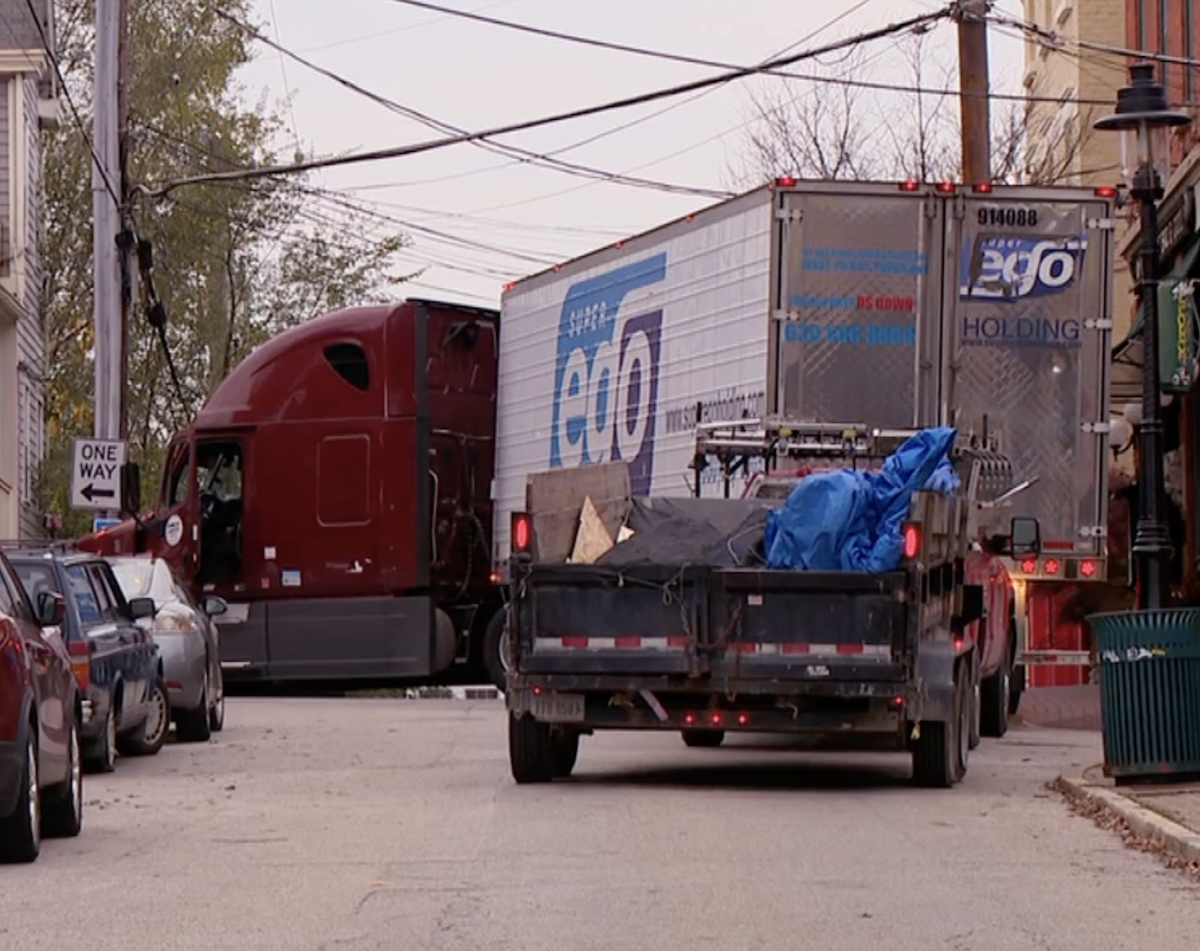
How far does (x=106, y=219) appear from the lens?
28.9 metres

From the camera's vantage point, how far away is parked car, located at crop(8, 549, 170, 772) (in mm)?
16359

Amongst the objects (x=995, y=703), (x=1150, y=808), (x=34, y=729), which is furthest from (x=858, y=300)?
(x=34, y=729)

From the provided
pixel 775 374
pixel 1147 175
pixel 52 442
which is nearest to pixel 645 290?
pixel 775 374

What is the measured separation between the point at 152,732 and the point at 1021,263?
7.96 metres

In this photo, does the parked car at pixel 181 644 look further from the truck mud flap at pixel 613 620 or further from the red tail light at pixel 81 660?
the truck mud flap at pixel 613 620

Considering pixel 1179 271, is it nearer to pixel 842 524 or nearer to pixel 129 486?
pixel 842 524

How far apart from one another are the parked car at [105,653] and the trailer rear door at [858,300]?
18.5ft

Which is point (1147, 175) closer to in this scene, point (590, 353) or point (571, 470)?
point (571, 470)

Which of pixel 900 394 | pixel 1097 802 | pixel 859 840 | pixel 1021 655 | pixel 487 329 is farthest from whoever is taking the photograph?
pixel 487 329

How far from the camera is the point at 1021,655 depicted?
74.1ft

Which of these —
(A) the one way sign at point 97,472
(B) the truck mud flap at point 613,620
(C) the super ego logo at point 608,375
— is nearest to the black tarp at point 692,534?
(B) the truck mud flap at point 613,620

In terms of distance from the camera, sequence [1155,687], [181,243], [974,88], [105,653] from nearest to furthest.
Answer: [1155,687] < [105,653] < [974,88] < [181,243]

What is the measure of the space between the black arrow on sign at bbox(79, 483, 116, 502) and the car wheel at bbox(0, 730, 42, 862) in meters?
16.9

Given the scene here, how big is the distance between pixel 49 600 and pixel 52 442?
36.0m
